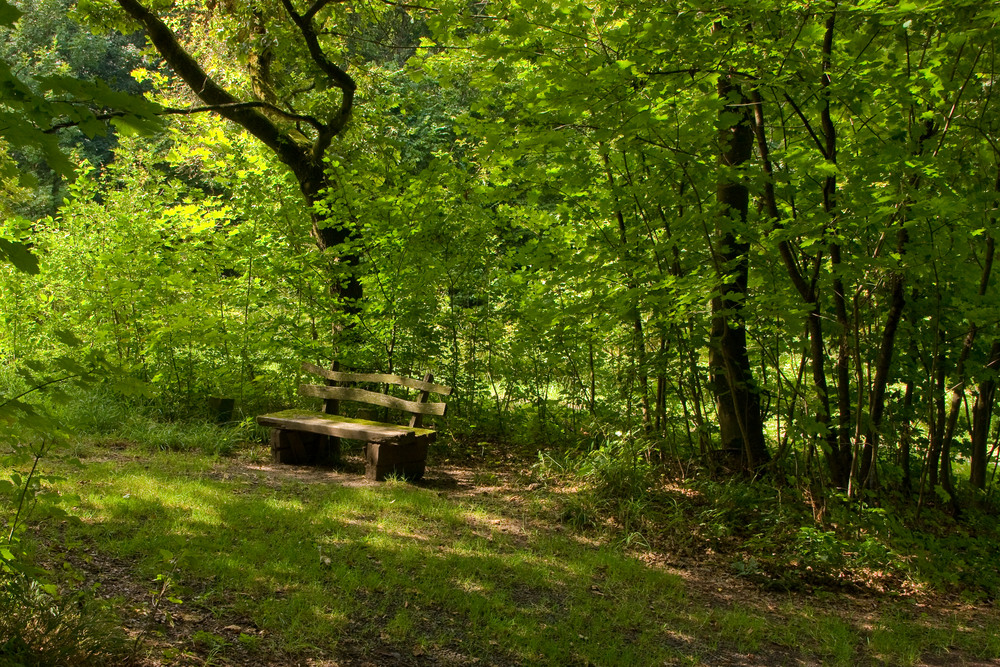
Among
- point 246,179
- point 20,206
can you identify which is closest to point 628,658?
point 246,179

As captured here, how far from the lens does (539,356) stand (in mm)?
8492

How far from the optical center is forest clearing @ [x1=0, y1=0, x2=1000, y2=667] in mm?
3820

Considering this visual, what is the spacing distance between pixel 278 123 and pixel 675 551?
7.36 meters

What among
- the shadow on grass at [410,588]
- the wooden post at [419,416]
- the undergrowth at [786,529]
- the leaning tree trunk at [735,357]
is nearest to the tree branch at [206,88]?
the wooden post at [419,416]

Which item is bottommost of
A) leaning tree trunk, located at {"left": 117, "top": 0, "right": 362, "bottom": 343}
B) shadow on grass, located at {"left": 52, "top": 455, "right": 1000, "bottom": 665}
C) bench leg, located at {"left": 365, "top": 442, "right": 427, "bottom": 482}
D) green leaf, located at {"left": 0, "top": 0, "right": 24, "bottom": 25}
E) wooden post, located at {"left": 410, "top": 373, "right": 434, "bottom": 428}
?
shadow on grass, located at {"left": 52, "top": 455, "right": 1000, "bottom": 665}

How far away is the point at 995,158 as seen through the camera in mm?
5582

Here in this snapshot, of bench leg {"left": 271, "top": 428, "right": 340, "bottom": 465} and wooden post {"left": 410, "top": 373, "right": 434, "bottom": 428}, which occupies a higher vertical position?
wooden post {"left": 410, "top": 373, "right": 434, "bottom": 428}

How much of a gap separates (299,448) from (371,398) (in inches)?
35.3

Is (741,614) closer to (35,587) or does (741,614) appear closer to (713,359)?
(713,359)

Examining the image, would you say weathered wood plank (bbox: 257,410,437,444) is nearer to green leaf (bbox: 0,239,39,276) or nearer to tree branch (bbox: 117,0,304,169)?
tree branch (bbox: 117,0,304,169)

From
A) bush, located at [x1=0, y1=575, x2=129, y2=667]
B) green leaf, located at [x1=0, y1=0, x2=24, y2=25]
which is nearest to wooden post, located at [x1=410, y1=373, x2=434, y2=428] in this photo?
bush, located at [x1=0, y1=575, x2=129, y2=667]

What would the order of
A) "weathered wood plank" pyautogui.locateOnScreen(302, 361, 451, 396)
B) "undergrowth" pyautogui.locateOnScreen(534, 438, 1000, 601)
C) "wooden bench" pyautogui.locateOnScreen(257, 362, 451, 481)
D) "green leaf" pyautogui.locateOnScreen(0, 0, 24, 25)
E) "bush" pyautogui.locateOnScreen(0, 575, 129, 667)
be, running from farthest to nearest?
"weathered wood plank" pyautogui.locateOnScreen(302, 361, 451, 396)
"wooden bench" pyautogui.locateOnScreen(257, 362, 451, 481)
"undergrowth" pyautogui.locateOnScreen(534, 438, 1000, 601)
"bush" pyautogui.locateOnScreen(0, 575, 129, 667)
"green leaf" pyautogui.locateOnScreen(0, 0, 24, 25)

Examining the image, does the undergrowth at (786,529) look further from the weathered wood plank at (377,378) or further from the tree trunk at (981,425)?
the weathered wood plank at (377,378)

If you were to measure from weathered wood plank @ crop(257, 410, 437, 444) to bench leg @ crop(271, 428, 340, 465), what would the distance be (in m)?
0.15
